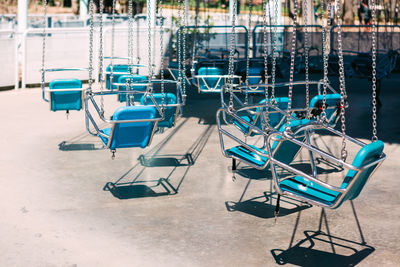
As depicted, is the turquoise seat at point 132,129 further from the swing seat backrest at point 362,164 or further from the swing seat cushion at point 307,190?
the swing seat backrest at point 362,164

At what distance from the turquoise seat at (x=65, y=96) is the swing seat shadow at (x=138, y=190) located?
2.80 meters

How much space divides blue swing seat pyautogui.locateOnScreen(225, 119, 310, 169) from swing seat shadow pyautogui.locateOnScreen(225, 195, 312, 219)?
0.39 meters

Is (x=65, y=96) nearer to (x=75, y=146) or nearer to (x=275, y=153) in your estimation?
(x=75, y=146)

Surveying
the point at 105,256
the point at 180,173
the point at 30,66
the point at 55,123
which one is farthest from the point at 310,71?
the point at 105,256

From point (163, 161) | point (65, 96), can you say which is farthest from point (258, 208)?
point (65, 96)

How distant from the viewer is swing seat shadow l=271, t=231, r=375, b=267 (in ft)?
17.7

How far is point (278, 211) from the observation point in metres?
6.47

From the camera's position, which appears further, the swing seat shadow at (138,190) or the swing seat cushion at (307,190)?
the swing seat shadow at (138,190)

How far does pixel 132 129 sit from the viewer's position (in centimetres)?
738

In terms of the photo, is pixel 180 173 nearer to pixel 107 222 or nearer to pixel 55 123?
pixel 107 222

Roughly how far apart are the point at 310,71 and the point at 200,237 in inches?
595

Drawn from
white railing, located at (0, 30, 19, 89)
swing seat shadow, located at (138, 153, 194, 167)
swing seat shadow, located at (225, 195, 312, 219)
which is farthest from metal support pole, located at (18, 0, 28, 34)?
swing seat shadow, located at (225, 195, 312, 219)

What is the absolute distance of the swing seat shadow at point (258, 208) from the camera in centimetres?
667

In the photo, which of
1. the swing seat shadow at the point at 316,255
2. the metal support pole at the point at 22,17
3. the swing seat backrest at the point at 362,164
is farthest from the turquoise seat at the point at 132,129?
the metal support pole at the point at 22,17
